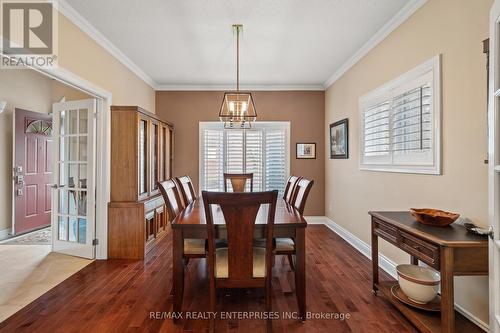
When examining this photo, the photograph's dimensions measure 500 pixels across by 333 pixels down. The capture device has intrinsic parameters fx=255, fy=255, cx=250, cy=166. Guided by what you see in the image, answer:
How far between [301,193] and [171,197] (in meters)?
1.30

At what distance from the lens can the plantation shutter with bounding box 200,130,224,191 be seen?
16.8 feet

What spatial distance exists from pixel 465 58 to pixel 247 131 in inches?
144

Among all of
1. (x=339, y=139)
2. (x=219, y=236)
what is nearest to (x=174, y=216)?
(x=219, y=236)

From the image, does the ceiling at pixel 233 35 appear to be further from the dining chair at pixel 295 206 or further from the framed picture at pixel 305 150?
the dining chair at pixel 295 206

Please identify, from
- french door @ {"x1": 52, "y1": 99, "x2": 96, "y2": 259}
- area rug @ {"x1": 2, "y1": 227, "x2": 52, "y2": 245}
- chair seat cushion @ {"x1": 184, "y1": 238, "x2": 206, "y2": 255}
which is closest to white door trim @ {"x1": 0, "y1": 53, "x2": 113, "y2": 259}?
french door @ {"x1": 52, "y1": 99, "x2": 96, "y2": 259}

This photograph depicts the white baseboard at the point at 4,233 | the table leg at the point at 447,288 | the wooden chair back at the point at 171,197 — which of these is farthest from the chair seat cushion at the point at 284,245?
the white baseboard at the point at 4,233

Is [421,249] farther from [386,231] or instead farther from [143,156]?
[143,156]

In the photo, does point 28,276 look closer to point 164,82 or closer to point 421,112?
point 164,82

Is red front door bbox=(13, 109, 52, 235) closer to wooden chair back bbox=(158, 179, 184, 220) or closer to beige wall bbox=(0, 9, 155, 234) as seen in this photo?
beige wall bbox=(0, 9, 155, 234)

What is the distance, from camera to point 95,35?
296cm

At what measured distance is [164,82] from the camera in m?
4.88

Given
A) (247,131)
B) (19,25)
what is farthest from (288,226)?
(247,131)

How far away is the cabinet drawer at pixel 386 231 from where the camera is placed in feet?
6.64

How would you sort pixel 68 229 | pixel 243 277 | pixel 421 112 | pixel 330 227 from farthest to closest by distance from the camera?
pixel 330 227, pixel 68 229, pixel 421 112, pixel 243 277
